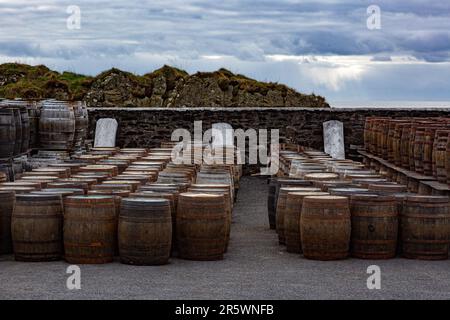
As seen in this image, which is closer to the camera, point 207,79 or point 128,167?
point 128,167

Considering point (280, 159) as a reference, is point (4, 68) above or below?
above

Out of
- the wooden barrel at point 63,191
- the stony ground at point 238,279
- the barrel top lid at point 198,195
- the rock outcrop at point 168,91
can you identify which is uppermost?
the rock outcrop at point 168,91

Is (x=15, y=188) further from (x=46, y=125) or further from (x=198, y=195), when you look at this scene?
(x=46, y=125)

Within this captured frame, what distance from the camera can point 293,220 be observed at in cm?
895

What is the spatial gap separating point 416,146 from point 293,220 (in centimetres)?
461

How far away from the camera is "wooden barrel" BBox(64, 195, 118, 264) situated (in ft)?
26.4

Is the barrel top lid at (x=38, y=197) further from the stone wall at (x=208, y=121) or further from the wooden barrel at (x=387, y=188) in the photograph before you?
the stone wall at (x=208, y=121)

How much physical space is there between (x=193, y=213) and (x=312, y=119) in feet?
42.9

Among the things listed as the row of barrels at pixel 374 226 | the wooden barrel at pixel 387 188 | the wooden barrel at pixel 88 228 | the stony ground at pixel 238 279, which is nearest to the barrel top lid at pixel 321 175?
the wooden barrel at pixel 387 188

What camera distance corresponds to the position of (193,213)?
842cm

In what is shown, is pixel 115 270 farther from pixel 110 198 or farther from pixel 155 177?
pixel 155 177

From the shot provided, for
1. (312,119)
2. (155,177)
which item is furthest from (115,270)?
(312,119)

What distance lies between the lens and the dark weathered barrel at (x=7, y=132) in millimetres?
11391

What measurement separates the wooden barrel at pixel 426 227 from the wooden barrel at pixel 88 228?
2896mm
